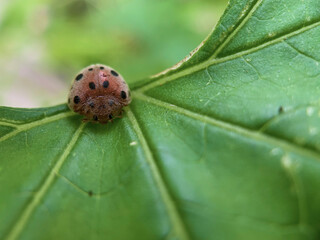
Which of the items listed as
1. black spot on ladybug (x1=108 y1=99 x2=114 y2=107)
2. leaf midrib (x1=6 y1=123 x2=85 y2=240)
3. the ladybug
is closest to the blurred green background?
the ladybug

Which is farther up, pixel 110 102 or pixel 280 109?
pixel 110 102

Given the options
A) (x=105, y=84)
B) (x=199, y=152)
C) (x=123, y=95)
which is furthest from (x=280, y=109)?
(x=105, y=84)

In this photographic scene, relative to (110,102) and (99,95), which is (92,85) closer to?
(99,95)

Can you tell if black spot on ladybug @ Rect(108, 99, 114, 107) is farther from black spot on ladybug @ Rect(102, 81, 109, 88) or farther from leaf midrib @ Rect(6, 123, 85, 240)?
leaf midrib @ Rect(6, 123, 85, 240)

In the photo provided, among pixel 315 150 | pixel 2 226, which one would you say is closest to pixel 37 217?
pixel 2 226

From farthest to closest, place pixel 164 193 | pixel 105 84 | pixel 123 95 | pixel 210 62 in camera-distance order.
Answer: pixel 105 84
pixel 123 95
pixel 210 62
pixel 164 193

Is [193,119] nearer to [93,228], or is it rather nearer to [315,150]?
[315,150]

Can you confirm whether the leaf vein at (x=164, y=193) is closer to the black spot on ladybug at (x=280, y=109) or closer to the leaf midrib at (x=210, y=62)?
the leaf midrib at (x=210, y=62)
